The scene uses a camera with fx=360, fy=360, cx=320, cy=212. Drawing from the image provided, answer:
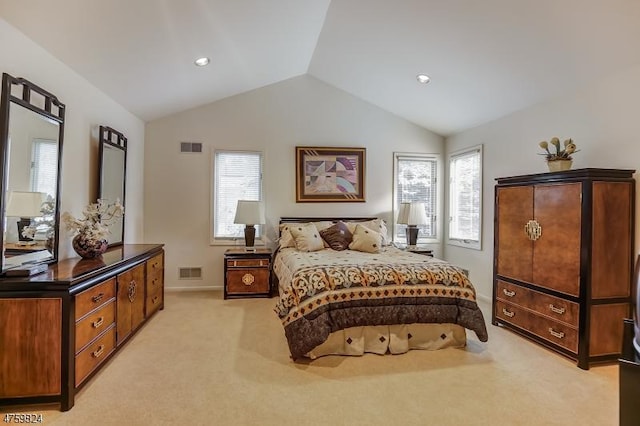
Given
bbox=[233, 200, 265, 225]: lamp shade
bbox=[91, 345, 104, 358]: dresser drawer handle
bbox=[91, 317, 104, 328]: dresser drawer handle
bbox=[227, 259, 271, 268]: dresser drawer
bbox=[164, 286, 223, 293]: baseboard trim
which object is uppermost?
bbox=[233, 200, 265, 225]: lamp shade

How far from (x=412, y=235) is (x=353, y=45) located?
2828 millimetres

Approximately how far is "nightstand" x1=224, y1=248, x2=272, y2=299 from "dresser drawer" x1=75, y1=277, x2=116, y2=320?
2.03 metres

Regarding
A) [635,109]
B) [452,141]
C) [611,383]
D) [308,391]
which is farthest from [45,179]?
[452,141]

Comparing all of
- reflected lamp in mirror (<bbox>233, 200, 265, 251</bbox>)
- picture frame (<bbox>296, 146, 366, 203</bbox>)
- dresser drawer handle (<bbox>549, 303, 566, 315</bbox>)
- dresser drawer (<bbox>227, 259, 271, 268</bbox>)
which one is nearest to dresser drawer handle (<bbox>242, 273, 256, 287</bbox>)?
dresser drawer (<bbox>227, 259, 271, 268</bbox>)

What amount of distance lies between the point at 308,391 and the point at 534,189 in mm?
2715

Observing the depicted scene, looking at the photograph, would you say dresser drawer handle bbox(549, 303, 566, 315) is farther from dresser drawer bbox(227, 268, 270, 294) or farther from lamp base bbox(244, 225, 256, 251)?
lamp base bbox(244, 225, 256, 251)

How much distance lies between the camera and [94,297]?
255 cm

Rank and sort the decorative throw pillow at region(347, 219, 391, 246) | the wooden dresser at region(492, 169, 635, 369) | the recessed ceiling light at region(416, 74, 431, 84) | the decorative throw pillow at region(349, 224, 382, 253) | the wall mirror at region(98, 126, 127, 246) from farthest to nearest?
the decorative throw pillow at region(347, 219, 391, 246) < the decorative throw pillow at region(349, 224, 382, 253) < the recessed ceiling light at region(416, 74, 431, 84) < the wall mirror at region(98, 126, 127, 246) < the wooden dresser at region(492, 169, 635, 369)

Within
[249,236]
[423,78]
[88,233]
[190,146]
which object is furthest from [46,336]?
[423,78]

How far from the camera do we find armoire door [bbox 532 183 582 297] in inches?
116

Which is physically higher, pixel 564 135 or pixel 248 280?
pixel 564 135

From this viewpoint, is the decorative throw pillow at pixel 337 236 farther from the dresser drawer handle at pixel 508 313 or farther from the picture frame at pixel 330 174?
the dresser drawer handle at pixel 508 313

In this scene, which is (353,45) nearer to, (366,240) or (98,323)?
(366,240)

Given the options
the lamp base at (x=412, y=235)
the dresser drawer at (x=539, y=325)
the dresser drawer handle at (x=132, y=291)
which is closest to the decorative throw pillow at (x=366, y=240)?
the lamp base at (x=412, y=235)
